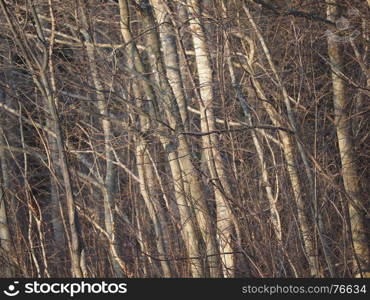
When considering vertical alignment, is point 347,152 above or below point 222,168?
above

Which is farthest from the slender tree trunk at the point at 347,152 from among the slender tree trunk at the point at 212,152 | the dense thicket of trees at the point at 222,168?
the slender tree trunk at the point at 212,152

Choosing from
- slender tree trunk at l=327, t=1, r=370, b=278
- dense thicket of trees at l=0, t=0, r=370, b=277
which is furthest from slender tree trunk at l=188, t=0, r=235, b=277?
slender tree trunk at l=327, t=1, r=370, b=278

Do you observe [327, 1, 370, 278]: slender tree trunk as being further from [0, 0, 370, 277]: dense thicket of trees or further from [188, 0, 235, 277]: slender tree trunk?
[188, 0, 235, 277]: slender tree trunk

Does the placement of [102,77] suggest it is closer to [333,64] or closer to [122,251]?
[122,251]

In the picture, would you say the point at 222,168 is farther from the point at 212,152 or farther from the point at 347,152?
the point at 347,152

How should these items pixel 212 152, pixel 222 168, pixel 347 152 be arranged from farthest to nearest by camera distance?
pixel 347 152 < pixel 222 168 < pixel 212 152

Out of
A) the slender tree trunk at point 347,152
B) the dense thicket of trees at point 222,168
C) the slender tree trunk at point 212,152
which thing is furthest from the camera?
the slender tree trunk at point 347,152

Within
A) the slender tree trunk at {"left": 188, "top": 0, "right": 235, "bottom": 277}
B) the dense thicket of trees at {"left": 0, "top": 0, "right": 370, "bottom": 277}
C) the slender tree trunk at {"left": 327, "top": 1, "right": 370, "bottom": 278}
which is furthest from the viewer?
the slender tree trunk at {"left": 327, "top": 1, "right": 370, "bottom": 278}

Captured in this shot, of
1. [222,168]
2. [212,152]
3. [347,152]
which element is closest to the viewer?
[212,152]

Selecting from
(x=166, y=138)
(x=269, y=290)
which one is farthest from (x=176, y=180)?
(x=269, y=290)

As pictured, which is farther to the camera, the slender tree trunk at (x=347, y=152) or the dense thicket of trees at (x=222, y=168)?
the slender tree trunk at (x=347, y=152)

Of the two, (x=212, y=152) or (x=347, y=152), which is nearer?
(x=212, y=152)

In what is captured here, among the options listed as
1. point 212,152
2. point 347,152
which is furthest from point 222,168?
point 347,152

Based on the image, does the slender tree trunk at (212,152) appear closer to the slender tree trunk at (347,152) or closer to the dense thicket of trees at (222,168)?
the dense thicket of trees at (222,168)
